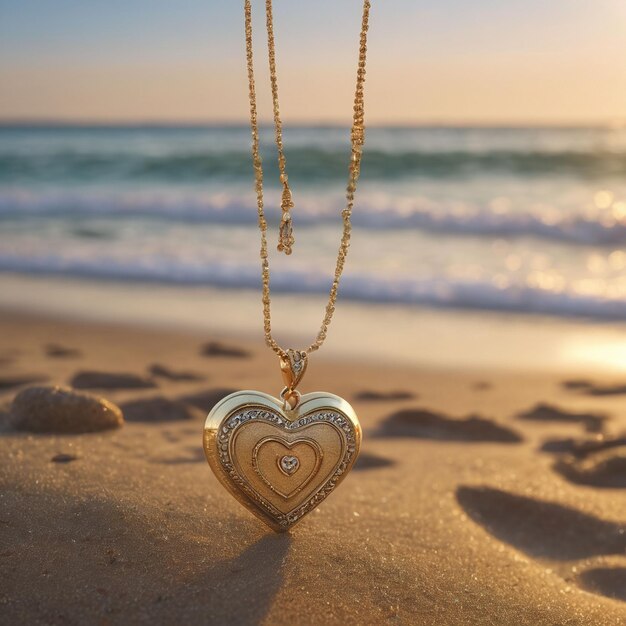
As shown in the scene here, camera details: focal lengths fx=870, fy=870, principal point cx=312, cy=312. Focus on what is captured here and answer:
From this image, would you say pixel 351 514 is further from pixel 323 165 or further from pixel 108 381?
pixel 323 165

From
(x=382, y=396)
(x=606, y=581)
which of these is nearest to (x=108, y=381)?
(x=382, y=396)

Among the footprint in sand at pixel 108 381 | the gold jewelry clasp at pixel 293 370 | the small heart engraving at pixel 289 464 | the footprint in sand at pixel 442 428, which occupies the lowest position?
the footprint in sand at pixel 442 428

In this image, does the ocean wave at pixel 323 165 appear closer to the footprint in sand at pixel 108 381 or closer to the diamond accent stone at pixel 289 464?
the footprint in sand at pixel 108 381

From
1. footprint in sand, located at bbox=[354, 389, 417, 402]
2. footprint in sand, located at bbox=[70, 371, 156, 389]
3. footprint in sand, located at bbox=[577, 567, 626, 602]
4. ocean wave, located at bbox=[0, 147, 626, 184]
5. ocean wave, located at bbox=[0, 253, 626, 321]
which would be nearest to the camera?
footprint in sand, located at bbox=[577, 567, 626, 602]

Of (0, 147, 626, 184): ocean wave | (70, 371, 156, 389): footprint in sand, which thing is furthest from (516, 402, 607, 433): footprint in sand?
(0, 147, 626, 184): ocean wave

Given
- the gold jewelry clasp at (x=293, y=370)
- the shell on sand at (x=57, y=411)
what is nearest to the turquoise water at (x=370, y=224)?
the shell on sand at (x=57, y=411)

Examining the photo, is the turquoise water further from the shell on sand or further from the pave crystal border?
the pave crystal border
